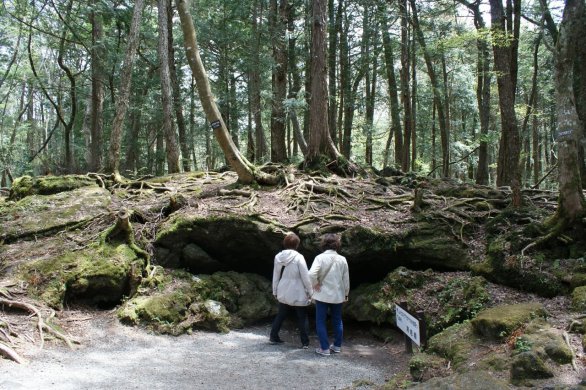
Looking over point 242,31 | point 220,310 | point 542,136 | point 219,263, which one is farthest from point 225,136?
point 542,136

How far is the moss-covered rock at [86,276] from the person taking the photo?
727cm

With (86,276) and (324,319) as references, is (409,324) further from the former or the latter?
(86,276)

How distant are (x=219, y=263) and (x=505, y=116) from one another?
662 cm

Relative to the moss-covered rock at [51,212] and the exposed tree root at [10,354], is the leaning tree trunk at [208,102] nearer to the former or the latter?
the moss-covered rock at [51,212]

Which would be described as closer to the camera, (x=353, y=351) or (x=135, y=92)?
(x=353, y=351)

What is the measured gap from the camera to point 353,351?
6930mm

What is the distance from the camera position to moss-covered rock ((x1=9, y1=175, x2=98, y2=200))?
1086 cm

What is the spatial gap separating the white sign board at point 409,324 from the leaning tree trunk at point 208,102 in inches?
234

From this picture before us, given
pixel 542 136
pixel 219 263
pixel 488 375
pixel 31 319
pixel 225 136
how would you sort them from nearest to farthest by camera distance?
pixel 488 375
pixel 31 319
pixel 219 263
pixel 225 136
pixel 542 136

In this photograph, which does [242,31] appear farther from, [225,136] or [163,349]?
[163,349]

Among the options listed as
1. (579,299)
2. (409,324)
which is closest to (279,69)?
(409,324)

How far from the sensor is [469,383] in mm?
3732

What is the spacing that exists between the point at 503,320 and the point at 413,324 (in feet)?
3.34

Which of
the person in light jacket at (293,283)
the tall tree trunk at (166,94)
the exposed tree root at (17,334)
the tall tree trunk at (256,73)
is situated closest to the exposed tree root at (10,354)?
the exposed tree root at (17,334)
